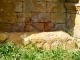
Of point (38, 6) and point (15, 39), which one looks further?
point (38, 6)

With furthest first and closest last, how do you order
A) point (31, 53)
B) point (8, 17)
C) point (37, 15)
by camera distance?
1. point (37, 15)
2. point (8, 17)
3. point (31, 53)

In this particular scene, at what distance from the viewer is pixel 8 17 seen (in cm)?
512

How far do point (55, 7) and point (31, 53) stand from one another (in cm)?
147

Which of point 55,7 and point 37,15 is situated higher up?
point 55,7

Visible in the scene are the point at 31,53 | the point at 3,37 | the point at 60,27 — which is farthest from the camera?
the point at 60,27

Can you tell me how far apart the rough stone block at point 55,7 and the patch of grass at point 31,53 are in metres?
1.07

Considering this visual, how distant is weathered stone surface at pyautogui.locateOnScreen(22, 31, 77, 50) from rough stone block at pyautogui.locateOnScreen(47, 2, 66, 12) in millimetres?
664

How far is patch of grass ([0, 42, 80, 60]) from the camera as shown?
13.7 feet

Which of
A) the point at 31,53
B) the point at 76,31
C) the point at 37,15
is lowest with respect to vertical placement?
the point at 31,53

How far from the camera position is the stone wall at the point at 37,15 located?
5102 mm

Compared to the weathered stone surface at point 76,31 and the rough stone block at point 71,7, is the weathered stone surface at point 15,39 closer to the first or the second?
the weathered stone surface at point 76,31

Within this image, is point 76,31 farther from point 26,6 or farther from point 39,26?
point 26,6

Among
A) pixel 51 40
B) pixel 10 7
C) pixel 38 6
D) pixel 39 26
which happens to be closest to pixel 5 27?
pixel 10 7

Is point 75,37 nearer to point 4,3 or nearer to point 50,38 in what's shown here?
point 50,38
